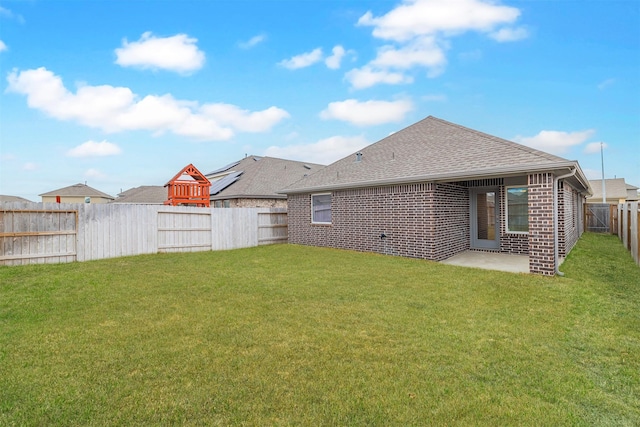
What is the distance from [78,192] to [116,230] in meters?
42.5

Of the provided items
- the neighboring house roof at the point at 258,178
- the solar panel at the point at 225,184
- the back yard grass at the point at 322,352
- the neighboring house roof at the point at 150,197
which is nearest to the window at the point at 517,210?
the back yard grass at the point at 322,352

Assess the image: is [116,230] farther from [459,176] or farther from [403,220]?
[459,176]

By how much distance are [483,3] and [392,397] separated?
11.4 metres

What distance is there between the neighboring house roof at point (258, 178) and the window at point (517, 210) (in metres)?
10.9

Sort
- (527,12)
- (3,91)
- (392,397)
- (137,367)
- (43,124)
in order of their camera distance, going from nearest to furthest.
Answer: (392,397) < (137,367) < (527,12) < (3,91) < (43,124)

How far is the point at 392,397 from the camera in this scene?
8.53ft

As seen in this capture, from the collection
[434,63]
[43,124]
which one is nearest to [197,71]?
[43,124]

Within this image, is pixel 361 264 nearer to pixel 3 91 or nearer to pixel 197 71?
pixel 197 71

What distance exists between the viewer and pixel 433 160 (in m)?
10.3

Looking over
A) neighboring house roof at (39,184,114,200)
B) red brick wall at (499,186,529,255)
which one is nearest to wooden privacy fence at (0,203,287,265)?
red brick wall at (499,186,529,255)

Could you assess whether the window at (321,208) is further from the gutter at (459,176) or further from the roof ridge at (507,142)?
the roof ridge at (507,142)

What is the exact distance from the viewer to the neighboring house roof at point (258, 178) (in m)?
18.8

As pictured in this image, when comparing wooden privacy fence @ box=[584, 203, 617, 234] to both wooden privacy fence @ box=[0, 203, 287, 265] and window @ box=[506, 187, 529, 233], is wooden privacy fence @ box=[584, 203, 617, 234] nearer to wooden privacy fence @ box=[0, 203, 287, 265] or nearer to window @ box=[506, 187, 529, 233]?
window @ box=[506, 187, 529, 233]

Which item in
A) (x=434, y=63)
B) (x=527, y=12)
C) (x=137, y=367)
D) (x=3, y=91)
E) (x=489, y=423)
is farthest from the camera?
(x=434, y=63)
